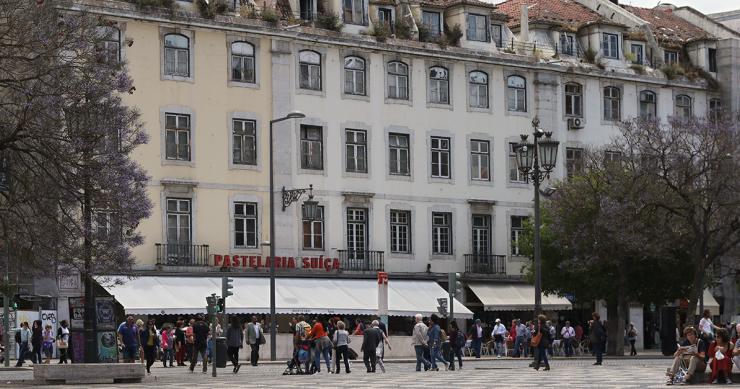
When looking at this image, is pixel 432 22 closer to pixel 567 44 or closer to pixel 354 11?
pixel 354 11

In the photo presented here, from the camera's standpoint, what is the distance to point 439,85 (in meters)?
64.7

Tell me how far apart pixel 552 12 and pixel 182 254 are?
69.9 feet

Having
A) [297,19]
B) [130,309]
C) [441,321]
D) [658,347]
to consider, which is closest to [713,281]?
[658,347]

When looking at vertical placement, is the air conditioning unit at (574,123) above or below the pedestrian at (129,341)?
above

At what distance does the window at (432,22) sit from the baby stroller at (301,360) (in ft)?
79.1

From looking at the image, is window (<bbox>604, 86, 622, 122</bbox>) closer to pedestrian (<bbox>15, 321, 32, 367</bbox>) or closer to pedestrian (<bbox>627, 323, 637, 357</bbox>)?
pedestrian (<bbox>627, 323, 637, 357</bbox>)

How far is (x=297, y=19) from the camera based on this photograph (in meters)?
60.7

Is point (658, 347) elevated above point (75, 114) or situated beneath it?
situated beneath

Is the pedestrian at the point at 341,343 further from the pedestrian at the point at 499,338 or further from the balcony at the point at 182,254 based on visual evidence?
the pedestrian at the point at 499,338

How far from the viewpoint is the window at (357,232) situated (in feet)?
203

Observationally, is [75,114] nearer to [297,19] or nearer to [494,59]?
[297,19]

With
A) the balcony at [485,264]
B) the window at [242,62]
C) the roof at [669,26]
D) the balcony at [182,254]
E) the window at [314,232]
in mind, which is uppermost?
the roof at [669,26]

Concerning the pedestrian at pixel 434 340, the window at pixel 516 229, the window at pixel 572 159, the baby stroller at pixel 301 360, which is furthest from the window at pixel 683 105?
the baby stroller at pixel 301 360

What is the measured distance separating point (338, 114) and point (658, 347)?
17.2 metres
